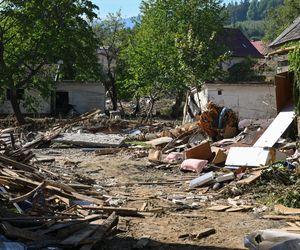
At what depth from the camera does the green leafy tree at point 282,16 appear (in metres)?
53.3

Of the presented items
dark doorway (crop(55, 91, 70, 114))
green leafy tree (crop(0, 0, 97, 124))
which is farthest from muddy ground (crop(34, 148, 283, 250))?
dark doorway (crop(55, 91, 70, 114))

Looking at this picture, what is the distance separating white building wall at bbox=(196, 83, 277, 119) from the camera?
94.7 ft

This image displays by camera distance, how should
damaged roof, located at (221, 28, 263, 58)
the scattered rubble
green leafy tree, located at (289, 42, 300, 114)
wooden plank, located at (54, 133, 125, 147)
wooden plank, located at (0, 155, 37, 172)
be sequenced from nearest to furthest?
the scattered rubble < wooden plank, located at (0, 155, 37, 172) < green leafy tree, located at (289, 42, 300, 114) < wooden plank, located at (54, 133, 125, 147) < damaged roof, located at (221, 28, 263, 58)

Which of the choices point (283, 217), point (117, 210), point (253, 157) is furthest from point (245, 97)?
point (117, 210)

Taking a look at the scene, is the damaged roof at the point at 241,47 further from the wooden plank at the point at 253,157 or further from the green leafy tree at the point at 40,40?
the wooden plank at the point at 253,157

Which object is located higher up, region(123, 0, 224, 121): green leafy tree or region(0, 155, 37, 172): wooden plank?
region(123, 0, 224, 121): green leafy tree

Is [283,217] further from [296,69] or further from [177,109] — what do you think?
[177,109]

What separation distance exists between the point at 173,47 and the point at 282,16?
23.1m

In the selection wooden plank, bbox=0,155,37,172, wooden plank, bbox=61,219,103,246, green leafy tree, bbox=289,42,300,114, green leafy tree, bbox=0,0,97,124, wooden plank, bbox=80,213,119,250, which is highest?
green leafy tree, bbox=0,0,97,124

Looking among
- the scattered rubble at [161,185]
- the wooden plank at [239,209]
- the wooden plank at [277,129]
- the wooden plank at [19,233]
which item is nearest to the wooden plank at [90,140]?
the scattered rubble at [161,185]

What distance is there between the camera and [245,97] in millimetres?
29391

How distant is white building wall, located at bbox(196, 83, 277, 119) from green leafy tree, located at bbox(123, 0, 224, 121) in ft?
7.64

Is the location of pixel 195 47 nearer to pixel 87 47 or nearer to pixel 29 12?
pixel 87 47

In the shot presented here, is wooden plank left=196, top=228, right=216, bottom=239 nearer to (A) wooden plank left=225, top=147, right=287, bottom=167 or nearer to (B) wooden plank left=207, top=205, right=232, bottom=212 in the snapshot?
(B) wooden plank left=207, top=205, right=232, bottom=212
